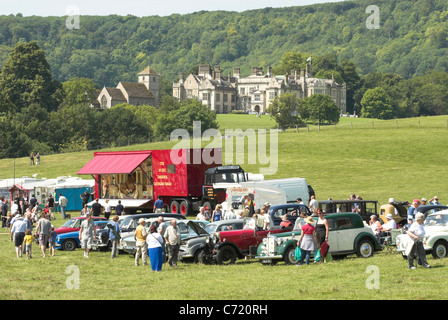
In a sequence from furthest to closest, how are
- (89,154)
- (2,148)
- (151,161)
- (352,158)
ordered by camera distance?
1. (2,148)
2. (89,154)
3. (352,158)
4. (151,161)

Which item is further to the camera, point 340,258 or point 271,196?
point 271,196

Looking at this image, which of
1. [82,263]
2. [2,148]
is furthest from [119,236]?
[2,148]

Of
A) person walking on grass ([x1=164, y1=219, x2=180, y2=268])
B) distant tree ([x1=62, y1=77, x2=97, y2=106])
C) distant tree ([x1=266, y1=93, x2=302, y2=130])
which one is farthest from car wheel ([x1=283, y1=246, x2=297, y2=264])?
distant tree ([x1=62, y1=77, x2=97, y2=106])

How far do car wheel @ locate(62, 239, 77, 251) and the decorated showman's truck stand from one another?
438 inches

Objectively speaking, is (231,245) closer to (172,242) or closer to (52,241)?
(172,242)

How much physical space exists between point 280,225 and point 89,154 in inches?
2542

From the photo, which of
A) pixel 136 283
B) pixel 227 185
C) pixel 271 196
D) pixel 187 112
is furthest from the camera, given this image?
pixel 187 112

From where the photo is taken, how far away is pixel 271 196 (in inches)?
1379

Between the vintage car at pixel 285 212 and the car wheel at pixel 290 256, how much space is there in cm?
373

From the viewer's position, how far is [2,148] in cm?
10494

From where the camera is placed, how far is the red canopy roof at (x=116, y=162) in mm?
44425

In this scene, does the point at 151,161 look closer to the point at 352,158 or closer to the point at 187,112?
the point at 352,158

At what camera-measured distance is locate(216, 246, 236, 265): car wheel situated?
23766mm

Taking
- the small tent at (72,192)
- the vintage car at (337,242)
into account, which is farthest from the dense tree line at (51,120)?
the vintage car at (337,242)
